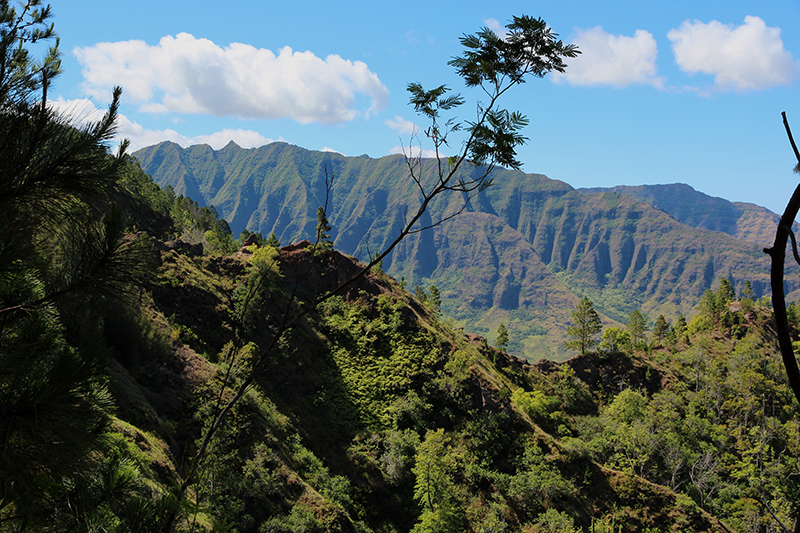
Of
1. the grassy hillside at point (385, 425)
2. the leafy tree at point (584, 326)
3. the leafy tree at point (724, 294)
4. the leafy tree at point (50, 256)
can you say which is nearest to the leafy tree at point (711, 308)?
the leafy tree at point (724, 294)

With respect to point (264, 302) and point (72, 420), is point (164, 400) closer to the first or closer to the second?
point (264, 302)

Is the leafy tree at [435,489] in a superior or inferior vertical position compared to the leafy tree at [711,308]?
inferior

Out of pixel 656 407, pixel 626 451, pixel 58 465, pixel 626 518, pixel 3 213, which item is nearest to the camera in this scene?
pixel 58 465

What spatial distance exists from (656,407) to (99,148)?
5817 cm

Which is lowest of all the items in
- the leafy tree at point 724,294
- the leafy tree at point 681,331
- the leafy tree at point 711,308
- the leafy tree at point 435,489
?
the leafy tree at point 435,489

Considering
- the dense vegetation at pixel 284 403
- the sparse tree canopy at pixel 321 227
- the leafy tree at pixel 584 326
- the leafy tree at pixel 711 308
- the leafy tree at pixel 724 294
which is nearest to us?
the dense vegetation at pixel 284 403

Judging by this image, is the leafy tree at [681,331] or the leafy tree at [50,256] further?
the leafy tree at [681,331]

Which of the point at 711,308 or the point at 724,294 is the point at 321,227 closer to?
the point at 711,308

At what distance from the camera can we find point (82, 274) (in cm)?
443

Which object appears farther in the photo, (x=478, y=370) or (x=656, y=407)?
(x=656, y=407)

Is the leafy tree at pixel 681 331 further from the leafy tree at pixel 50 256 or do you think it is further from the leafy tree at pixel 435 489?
the leafy tree at pixel 50 256

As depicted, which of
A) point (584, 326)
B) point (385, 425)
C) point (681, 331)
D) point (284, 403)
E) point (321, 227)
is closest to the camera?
point (321, 227)

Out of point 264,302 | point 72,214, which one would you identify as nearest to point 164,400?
point 264,302

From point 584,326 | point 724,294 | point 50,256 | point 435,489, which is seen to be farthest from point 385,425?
point 724,294
